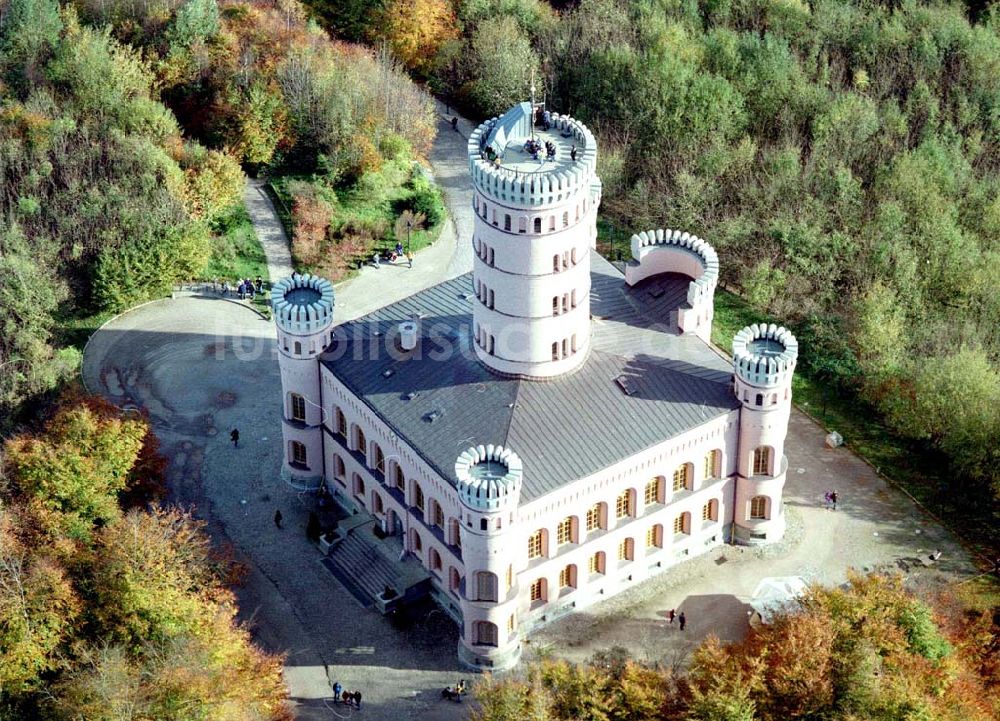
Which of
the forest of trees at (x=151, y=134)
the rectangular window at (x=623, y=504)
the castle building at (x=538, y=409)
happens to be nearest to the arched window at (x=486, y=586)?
the castle building at (x=538, y=409)

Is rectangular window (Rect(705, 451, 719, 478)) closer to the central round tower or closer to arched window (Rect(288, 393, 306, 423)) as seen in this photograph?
the central round tower

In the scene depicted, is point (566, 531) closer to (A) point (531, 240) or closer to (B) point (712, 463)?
(B) point (712, 463)

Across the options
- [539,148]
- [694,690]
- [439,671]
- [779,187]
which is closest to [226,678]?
[439,671]

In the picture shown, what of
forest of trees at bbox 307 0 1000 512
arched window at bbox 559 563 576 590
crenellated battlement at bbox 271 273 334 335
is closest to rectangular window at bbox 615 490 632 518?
arched window at bbox 559 563 576 590

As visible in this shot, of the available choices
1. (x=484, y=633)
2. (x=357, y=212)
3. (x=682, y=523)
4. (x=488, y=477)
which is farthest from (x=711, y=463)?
(x=357, y=212)

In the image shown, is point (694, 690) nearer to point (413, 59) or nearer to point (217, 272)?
point (217, 272)

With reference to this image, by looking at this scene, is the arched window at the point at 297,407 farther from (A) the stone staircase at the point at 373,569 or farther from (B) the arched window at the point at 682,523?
(B) the arched window at the point at 682,523
